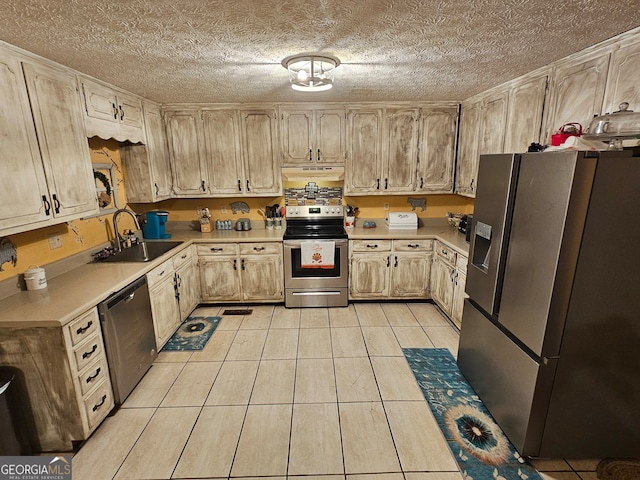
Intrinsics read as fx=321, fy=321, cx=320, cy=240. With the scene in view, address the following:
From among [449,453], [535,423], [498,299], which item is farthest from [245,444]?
[498,299]

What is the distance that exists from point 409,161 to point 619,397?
2909 millimetres

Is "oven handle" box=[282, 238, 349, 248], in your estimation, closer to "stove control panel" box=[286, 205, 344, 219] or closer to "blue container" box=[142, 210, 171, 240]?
"stove control panel" box=[286, 205, 344, 219]

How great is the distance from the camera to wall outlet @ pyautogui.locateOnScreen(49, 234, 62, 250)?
99.5 inches

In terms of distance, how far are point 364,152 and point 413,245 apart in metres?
1.28

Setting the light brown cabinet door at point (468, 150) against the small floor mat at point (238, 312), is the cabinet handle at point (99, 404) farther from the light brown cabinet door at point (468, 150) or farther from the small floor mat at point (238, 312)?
the light brown cabinet door at point (468, 150)

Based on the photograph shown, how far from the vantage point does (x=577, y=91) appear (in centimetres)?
210

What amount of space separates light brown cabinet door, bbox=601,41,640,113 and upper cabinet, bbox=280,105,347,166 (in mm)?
2471

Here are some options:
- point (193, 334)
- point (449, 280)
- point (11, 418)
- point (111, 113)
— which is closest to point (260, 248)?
point (193, 334)

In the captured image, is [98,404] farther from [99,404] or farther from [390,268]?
[390,268]

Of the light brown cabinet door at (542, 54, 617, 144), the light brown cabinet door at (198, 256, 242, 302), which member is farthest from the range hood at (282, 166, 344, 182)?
the light brown cabinet door at (542, 54, 617, 144)

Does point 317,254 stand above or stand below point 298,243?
below

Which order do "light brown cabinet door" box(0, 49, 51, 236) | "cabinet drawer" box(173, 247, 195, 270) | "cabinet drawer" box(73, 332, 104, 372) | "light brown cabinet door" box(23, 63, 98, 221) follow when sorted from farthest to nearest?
"cabinet drawer" box(173, 247, 195, 270) < "light brown cabinet door" box(23, 63, 98, 221) < "cabinet drawer" box(73, 332, 104, 372) < "light brown cabinet door" box(0, 49, 51, 236)

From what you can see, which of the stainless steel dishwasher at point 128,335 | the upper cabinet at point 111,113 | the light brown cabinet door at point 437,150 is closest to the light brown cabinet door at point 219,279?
the stainless steel dishwasher at point 128,335

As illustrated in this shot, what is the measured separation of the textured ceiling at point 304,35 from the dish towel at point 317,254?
70.2 inches
